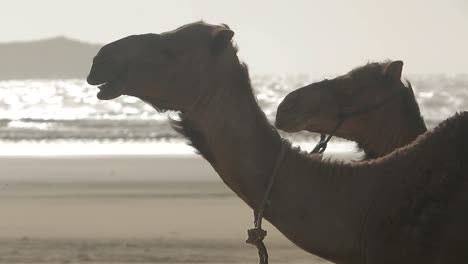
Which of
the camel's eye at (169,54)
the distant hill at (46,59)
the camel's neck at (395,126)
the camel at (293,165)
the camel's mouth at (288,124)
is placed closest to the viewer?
the camel at (293,165)

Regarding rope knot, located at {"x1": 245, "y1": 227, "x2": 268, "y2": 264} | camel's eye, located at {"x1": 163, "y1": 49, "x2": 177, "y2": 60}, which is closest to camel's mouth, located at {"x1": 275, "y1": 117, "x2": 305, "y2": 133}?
rope knot, located at {"x1": 245, "y1": 227, "x2": 268, "y2": 264}

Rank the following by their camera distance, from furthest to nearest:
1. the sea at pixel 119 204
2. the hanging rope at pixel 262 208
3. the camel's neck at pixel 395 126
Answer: the sea at pixel 119 204, the camel's neck at pixel 395 126, the hanging rope at pixel 262 208

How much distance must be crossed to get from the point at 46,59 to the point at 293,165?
169 metres

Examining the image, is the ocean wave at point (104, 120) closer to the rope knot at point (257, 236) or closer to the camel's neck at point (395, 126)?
the camel's neck at point (395, 126)

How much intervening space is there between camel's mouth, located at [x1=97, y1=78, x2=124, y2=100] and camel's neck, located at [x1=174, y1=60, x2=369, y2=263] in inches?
10.9

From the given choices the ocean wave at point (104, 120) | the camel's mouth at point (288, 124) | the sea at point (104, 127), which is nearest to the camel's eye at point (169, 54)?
the camel's mouth at point (288, 124)

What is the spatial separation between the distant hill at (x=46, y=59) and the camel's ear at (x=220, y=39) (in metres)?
149

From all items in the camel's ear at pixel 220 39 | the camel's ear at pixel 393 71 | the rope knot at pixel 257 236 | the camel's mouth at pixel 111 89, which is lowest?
→ the rope knot at pixel 257 236

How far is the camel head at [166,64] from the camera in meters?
3.96

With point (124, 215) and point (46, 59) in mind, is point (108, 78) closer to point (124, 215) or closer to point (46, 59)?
point (124, 215)

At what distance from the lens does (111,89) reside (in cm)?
393

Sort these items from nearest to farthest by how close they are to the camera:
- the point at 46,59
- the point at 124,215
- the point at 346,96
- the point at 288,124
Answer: the point at 288,124, the point at 346,96, the point at 124,215, the point at 46,59

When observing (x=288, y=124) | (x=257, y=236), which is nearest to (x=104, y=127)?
(x=288, y=124)

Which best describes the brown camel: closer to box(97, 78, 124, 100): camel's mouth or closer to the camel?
the camel
